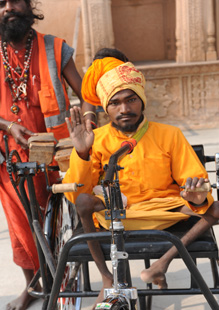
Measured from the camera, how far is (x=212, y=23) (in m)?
8.61

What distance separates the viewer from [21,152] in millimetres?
3070

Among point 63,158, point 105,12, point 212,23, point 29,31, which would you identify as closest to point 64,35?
point 105,12

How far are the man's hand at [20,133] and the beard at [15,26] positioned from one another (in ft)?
1.76

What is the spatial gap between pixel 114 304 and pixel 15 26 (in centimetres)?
187

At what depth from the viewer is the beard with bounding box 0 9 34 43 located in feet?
9.72

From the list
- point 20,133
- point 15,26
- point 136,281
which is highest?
point 15,26

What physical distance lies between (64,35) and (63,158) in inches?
313

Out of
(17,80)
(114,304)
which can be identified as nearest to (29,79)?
(17,80)

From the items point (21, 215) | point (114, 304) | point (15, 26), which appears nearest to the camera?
point (114, 304)

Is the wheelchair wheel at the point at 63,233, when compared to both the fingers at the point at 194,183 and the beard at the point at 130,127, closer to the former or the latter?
the beard at the point at 130,127

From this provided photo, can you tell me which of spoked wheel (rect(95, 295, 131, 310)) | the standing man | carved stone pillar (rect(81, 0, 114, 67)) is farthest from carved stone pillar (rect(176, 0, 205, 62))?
spoked wheel (rect(95, 295, 131, 310))

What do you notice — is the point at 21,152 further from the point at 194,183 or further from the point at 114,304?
the point at 114,304

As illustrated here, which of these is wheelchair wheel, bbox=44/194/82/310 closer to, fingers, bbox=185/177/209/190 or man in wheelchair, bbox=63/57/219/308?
man in wheelchair, bbox=63/57/219/308

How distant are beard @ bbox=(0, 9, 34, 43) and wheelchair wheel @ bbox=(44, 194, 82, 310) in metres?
0.96
